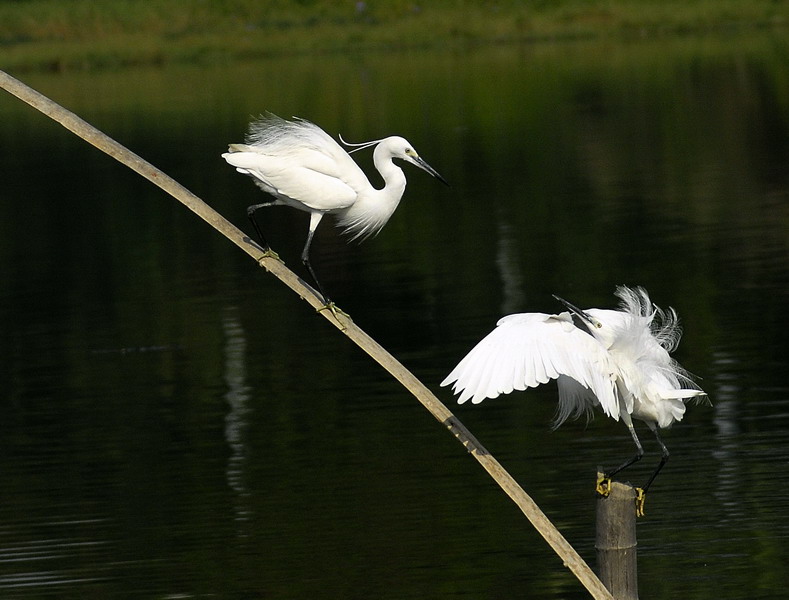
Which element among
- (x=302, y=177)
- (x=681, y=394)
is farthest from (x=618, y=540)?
(x=302, y=177)

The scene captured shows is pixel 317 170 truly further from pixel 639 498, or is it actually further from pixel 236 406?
pixel 236 406

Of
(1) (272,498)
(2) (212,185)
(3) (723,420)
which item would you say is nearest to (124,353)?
(1) (272,498)

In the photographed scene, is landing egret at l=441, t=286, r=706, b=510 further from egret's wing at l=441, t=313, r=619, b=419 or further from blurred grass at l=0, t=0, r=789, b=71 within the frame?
blurred grass at l=0, t=0, r=789, b=71

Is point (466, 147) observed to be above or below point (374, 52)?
below

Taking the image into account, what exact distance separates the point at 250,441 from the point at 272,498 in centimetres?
111

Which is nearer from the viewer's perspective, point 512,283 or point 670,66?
point 512,283

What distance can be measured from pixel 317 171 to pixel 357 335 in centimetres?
89

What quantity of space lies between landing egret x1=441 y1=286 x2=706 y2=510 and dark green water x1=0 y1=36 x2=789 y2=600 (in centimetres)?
131

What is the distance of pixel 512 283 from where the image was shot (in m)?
13.2

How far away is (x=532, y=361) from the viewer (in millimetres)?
5125

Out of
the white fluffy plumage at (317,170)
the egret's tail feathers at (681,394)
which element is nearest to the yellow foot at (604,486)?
the egret's tail feathers at (681,394)

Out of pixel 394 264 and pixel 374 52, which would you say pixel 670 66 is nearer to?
pixel 374 52

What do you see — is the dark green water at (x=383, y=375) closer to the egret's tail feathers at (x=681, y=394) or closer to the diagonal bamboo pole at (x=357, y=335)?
the egret's tail feathers at (x=681, y=394)

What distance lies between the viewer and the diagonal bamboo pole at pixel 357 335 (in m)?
5.30
